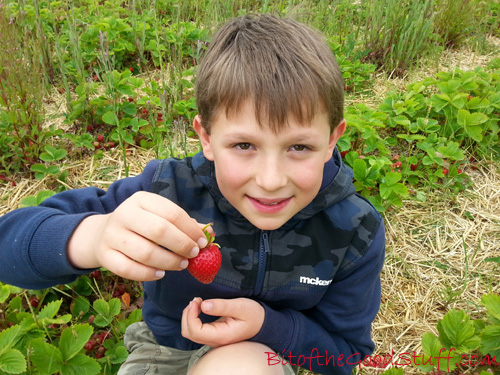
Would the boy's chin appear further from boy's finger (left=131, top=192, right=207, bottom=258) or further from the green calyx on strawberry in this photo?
boy's finger (left=131, top=192, right=207, bottom=258)

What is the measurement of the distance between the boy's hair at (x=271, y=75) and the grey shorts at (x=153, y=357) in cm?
98

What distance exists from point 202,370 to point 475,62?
5.15 m

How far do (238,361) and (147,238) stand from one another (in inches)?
27.3

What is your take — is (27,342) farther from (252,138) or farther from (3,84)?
(3,84)

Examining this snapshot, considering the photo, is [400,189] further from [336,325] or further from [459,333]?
[336,325]

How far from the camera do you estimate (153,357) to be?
5.86 ft

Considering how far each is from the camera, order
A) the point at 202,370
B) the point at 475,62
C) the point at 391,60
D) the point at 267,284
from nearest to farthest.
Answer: the point at 202,370, the point at 267,284, the point at 391,60, the point at 475,62

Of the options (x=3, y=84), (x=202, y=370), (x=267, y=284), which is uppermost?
(x=3, y=84)

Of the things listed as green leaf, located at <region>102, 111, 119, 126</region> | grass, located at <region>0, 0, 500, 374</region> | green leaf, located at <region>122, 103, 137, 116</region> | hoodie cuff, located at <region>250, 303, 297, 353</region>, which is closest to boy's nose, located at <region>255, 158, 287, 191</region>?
hoodie cuff, located at <region>250, 303, 297, 353</region>

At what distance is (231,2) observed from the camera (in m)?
4.52

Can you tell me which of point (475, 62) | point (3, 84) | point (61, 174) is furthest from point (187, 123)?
point (475, 62)

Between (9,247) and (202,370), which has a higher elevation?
(9,247)

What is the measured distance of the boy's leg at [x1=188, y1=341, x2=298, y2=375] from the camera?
152 centimetres

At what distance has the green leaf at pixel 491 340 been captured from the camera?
182 cm
